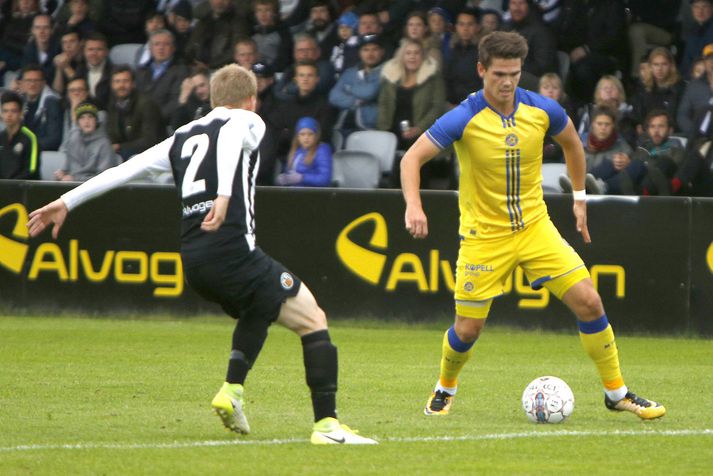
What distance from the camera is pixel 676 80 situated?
1395 centimetres

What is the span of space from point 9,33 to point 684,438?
507 inches

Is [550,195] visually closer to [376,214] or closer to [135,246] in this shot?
[376,214]

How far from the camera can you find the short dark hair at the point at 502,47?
24.9ft

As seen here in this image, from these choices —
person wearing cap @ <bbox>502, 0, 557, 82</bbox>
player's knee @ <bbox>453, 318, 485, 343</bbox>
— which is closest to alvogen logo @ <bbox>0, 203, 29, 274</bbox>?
person wearing cap @ <bbox>502, 0, 557, 82</bbox>

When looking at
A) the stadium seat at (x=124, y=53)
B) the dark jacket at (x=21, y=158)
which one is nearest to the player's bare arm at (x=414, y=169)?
the dark jacket at (x=21, y=158)

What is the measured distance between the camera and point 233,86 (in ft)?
22.6

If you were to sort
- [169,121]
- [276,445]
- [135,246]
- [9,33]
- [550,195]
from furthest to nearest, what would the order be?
[9,33] < [169,121] < [135,246] < [550,195] < [276,445]

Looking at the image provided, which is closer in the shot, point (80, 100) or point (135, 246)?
point (135, 246)

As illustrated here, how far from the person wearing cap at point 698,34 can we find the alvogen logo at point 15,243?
662 centimetres

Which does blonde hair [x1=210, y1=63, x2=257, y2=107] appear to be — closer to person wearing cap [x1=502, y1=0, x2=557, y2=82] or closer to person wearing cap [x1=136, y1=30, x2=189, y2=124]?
person wearing cap [x1=502, y1=0, x2=557, y2=82]

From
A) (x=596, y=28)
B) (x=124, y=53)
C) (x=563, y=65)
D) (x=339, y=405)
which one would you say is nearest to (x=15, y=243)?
(x=124, y=53)

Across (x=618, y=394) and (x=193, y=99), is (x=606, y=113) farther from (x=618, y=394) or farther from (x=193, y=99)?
(x=618, y=394)

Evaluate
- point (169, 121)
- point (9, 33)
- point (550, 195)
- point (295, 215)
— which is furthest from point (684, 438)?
point (9, 33)

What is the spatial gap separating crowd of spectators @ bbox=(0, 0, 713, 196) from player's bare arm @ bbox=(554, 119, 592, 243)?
4.72 m
